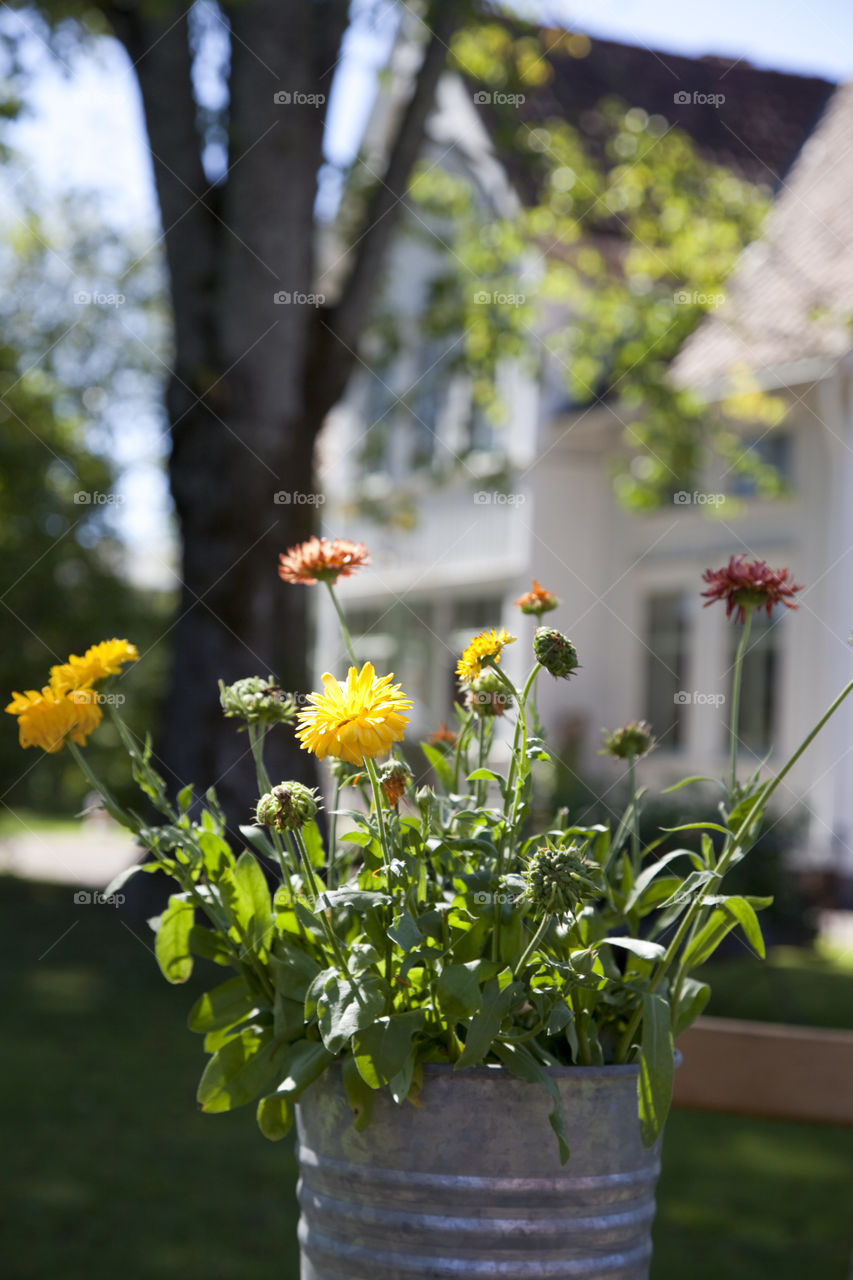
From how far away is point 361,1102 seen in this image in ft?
2.91

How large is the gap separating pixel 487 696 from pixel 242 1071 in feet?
1.07

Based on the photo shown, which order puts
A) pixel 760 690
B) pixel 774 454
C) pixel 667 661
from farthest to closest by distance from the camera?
1. pixel 667 661
2. pixel 774 454
3. pixel 760 690

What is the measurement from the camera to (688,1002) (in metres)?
1.00

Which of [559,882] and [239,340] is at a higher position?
[239,340]

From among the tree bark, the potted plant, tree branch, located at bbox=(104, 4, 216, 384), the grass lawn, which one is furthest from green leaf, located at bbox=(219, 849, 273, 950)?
tree branch, located at bbox=(104, 4, 216, 384)

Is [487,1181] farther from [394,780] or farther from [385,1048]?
[394,780]

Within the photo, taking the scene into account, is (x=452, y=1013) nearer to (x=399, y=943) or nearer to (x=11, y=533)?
(x=399, y=943)

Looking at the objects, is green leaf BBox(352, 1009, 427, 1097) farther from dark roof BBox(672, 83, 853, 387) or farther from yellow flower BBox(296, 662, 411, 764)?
dark roof BBox(672, 83, 853, 387)

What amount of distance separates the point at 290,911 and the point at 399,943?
0.53ft

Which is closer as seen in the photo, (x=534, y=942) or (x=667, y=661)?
(x=534, y=942)

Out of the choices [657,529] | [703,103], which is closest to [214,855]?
[657,529]

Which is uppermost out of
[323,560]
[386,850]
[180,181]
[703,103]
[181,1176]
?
[703,103]

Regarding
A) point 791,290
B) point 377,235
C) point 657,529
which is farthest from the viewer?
point 657,529

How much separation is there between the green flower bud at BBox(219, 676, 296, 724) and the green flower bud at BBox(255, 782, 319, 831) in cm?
10
